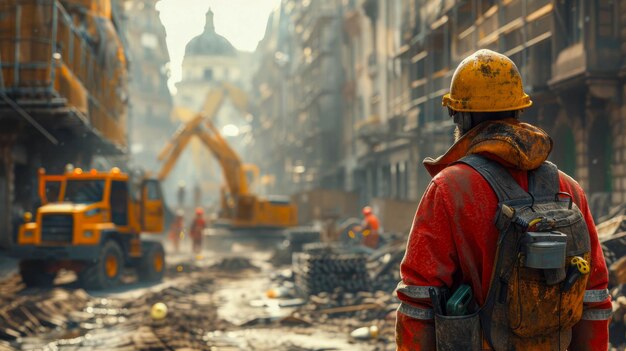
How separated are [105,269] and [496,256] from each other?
14665mm

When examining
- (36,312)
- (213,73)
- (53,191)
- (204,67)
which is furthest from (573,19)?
(204,67)

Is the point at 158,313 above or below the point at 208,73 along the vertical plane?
below

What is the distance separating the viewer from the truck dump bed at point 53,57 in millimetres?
18656

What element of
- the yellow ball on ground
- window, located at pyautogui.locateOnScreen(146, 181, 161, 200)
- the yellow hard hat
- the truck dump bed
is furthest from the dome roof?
the yellow hard hat

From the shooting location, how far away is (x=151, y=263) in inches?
732

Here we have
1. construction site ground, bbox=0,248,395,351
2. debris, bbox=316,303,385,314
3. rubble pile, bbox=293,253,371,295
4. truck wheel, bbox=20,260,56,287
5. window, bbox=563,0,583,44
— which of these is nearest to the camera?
construction site ground, bbox=0,248,395,351

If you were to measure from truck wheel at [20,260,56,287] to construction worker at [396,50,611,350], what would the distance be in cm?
1486

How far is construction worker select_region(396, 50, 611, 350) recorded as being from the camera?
9.02 feet

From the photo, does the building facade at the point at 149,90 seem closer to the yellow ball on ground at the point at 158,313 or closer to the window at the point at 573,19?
the window at the point at 573,19

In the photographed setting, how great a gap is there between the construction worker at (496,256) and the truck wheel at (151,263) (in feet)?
53.3

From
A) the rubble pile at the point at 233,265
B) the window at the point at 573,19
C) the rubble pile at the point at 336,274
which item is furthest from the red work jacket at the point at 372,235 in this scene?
the window at the point at 573,19

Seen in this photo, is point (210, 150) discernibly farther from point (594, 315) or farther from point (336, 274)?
point (594, 315)

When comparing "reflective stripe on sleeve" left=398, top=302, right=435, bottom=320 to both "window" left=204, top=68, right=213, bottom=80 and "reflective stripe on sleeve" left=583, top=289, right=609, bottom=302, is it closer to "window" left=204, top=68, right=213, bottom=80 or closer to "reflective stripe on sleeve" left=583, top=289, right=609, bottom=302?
"reflective stripe on sleeve" left=583, top=289, right=609, bottom=302

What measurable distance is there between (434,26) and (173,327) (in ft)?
56.5
